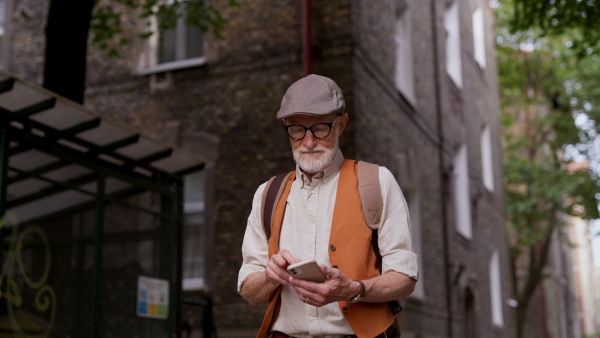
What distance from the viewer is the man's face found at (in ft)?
9.86

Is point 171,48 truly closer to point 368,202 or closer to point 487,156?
point 368,202

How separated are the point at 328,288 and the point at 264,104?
10323 mm

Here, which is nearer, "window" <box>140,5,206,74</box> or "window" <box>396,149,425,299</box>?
"window" <box>140,5,206,74</box>

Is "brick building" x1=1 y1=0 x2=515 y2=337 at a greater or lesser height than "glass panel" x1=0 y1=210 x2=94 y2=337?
greater

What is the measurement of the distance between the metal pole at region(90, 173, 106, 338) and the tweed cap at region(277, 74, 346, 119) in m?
6.28

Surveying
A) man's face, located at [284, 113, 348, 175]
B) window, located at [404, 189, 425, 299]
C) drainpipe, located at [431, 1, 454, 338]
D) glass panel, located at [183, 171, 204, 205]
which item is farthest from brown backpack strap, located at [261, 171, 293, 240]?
drainpipe, located at [431, 1, 454, 338]

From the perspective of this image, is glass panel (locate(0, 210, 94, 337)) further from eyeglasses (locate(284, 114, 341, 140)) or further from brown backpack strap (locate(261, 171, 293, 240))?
eyeglasses (locate(284, 114, 341, 140))

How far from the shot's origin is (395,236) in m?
2.92

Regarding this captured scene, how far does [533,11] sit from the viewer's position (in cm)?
1152

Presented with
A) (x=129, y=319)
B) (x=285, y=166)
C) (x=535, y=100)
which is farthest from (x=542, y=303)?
(x=129, y=319)

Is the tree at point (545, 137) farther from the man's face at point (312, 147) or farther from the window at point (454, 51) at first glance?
the man's face at point (312, 147)

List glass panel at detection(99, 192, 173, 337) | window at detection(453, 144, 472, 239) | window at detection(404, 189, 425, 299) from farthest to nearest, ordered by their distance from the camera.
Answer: window at detection(453, 144, 472, 239) < window at detection(404, 189, 425, 299) < glass panel at detection(99, 192, 173, 337)

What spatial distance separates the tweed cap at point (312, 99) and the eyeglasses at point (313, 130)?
0.07 meters

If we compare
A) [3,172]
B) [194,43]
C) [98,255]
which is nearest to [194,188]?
[194,43]
